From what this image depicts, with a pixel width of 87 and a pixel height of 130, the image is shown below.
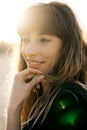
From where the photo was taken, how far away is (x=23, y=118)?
2.99 meters

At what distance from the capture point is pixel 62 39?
108 inches

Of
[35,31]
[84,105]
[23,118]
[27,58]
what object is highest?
[35,31]

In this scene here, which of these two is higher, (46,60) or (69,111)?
(46,60)

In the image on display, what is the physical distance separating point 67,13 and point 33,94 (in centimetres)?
63

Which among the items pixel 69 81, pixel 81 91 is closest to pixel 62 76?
pixel 69 81

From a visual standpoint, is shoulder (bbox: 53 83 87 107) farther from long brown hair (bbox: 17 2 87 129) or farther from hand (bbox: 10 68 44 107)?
hand (bbox: 10 68 44 107)

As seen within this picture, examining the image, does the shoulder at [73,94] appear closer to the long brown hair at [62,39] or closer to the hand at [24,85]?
the long brown hair at [62,39]

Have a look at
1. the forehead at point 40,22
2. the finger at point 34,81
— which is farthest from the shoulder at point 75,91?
the forehead at point 40,22

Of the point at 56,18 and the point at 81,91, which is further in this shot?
the point at 56,18

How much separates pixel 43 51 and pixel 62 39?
6.5 inches

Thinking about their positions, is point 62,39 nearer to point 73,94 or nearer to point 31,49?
point 31,49

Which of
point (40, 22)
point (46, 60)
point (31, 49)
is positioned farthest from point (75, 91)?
point (40, 22)

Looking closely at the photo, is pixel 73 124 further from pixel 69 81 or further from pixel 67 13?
pixel 67 13

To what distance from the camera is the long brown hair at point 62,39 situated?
2695 mm
